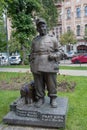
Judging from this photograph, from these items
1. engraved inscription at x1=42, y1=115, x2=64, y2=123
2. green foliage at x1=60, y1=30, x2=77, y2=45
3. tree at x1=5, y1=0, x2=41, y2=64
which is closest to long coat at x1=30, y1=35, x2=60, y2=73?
engraved inscription at x1=42, y1=115, x2=64, y2=123

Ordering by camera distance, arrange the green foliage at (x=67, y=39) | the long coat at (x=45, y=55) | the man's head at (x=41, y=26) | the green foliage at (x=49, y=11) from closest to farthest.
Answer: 1. the long coat at (x=45, y=55)
2. the man's head at (x=41, y=26)
3. the green foliage at (x=49, y=11)
4. the green foliage at (x=67, y=39)

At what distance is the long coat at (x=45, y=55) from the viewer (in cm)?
594

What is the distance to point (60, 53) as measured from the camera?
6.12 meters

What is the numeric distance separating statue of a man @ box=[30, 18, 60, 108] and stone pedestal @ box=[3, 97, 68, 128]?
0.28m

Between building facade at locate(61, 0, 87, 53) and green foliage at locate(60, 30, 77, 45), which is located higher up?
building facade at locate(61, 0, 87, 53)

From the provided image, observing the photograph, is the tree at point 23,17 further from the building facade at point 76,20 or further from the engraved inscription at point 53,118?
the building facade at point 76,20

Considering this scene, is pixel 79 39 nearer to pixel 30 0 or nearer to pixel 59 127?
pixel 30 0

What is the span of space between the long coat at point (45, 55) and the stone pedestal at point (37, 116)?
0.90 m

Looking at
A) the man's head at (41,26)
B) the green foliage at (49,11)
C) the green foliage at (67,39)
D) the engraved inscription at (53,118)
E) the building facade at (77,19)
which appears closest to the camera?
the engraved inscription at (53,118)

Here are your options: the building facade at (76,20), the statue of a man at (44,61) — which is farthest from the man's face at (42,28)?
the building facade at (76,20)

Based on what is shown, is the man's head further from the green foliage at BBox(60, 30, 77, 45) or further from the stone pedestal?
the green foliage at BBox(60, 30, 77, 45)

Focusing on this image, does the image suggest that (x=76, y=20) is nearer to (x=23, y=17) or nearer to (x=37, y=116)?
(x=23, y=17)

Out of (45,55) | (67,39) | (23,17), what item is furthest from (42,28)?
(67,39)

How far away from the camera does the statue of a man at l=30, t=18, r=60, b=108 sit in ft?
19.5
